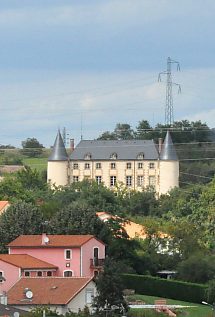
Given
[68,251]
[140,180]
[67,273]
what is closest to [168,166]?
[140,180]

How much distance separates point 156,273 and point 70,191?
165 ft

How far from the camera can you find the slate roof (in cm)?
19112

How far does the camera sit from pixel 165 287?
9219 cm

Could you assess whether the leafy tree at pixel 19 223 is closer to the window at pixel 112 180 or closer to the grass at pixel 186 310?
the grass at pixel 186 310

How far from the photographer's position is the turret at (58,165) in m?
191

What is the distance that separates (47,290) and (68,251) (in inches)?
579

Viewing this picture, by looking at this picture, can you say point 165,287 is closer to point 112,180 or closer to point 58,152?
point 112,180

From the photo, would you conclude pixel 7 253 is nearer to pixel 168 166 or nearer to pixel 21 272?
pixel 21 272

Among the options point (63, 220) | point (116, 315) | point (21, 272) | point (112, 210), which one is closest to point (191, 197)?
point (112, 210)

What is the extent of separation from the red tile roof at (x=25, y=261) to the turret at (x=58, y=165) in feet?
303

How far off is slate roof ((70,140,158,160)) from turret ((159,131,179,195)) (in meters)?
1.38

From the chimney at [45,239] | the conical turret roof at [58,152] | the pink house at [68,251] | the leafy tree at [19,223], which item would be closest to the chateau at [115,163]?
the conical turret roof at [58,152]

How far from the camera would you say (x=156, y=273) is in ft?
333

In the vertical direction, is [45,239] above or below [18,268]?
above
